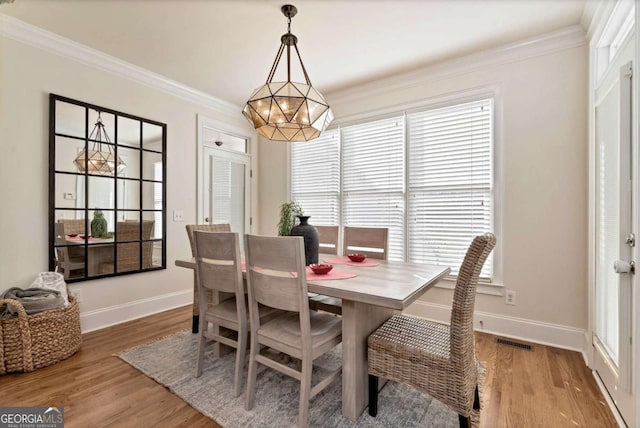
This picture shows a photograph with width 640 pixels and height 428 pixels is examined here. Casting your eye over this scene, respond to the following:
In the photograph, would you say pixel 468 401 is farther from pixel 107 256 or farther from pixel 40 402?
pixel 107 256

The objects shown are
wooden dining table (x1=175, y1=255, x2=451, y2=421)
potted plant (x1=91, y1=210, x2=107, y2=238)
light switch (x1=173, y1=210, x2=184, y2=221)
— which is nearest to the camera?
wooden dining table (x1=175, y1=255, x2=451, y2=421)

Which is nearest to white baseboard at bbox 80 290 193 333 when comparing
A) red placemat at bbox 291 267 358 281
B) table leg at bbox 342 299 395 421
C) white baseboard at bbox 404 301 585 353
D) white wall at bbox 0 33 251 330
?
white wall at bbox 0 33 251 330

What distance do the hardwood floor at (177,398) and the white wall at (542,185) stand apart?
1.33 ft

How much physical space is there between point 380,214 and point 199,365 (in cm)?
239

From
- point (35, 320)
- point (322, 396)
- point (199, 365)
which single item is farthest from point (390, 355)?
point (35, 320)

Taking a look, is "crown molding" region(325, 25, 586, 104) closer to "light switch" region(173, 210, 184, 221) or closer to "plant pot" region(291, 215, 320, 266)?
"plant pot" region(291, 215, 320, 266)

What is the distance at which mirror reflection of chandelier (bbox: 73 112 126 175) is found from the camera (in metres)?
2.85

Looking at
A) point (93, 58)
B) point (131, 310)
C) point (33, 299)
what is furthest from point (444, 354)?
point (93, 58)

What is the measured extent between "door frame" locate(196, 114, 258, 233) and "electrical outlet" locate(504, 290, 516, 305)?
333 centimetres

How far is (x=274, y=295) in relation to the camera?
159 centimetres

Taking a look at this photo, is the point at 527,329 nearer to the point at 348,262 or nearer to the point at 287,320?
the point at 348,262

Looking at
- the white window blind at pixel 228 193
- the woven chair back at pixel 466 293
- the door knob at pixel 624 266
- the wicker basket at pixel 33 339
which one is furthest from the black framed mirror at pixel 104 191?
the door knob at pixel 624 266

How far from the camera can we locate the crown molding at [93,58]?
243cm

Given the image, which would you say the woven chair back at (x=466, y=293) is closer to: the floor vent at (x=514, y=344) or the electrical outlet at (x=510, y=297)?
the floor vent at (x=514, y=344)
